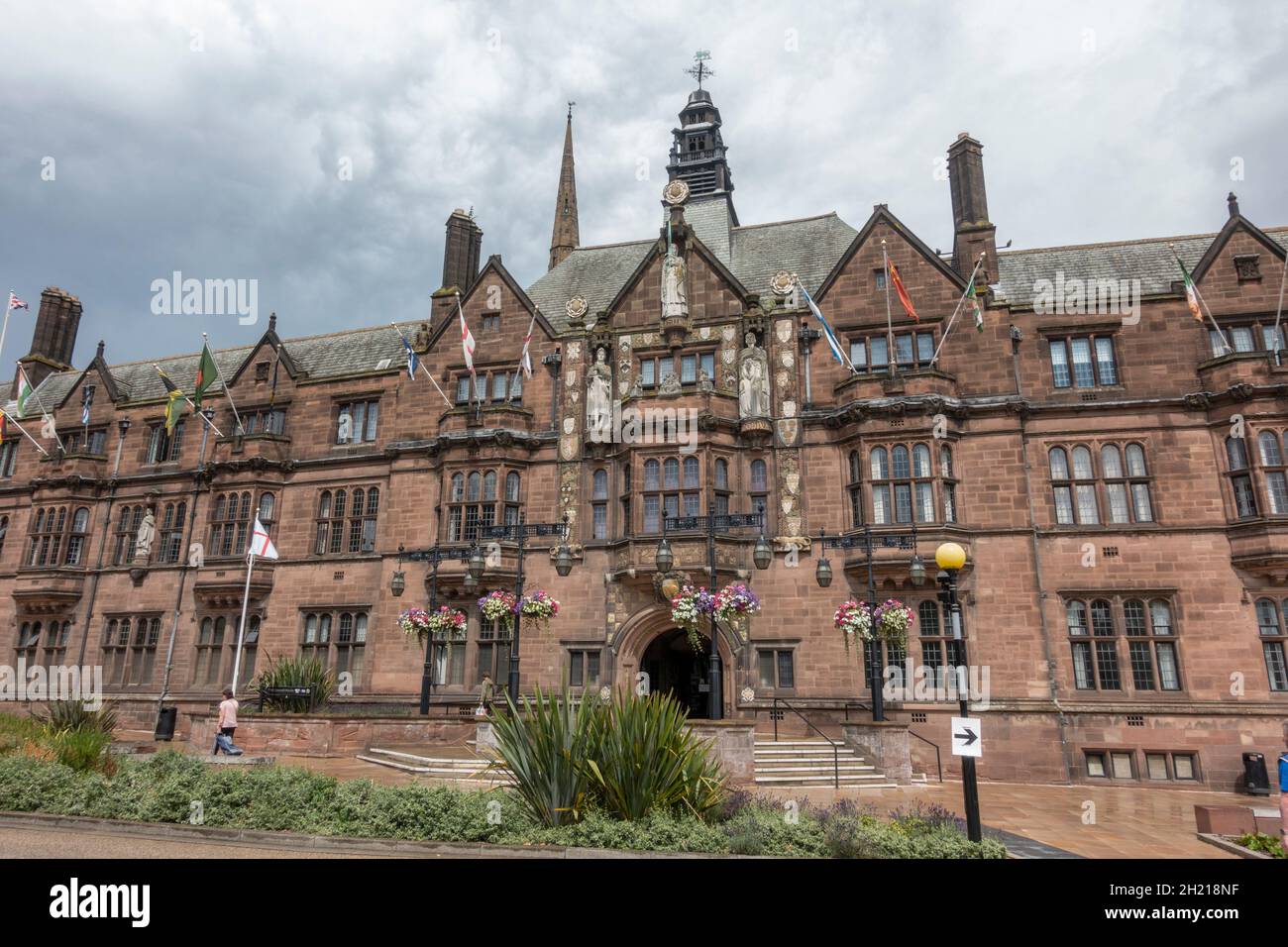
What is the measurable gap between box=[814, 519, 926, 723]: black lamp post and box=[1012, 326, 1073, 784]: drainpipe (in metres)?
3.47

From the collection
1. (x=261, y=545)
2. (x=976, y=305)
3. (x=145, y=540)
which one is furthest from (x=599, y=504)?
(x=145, y=540)

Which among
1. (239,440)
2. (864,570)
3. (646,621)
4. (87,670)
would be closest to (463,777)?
(646,621)

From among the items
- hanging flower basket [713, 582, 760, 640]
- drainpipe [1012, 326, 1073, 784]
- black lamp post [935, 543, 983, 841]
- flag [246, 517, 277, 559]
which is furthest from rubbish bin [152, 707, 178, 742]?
drainpipe [1012, 326, 1073, 784]

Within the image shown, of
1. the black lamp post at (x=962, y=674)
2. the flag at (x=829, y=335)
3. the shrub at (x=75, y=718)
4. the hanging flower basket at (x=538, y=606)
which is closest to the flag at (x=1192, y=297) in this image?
the flag at (x=829, y=335)

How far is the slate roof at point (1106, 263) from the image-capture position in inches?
1048

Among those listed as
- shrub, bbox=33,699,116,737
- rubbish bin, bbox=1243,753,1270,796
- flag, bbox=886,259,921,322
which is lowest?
rubbish bin, bbox=1243,753,1270,796

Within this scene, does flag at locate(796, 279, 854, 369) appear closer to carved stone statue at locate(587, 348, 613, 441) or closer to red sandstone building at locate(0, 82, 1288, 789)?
red sandstone building at locate(0, 82, 1288, 789)

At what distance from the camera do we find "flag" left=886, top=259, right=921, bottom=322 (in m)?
24.8

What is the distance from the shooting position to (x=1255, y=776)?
798 inches

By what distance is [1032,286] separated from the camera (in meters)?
27.4

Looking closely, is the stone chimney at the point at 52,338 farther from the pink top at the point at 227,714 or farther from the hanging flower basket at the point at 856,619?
the hanging flower basket at the point at 856,619

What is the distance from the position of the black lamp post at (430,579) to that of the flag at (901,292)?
1536cm

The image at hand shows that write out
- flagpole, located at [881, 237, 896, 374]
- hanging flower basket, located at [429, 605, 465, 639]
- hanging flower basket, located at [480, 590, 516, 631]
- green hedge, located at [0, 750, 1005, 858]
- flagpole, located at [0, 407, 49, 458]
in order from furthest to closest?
flagpole, located at [0, 407, 49, 458], flagpole, located at [881, 237, 896, 374], hanging flower basket, located at [429, 605, 465, 639], hanging flower basket, located at [480, 590, 516, 631], green hedge, located at [0, 750, 1005, 858]
